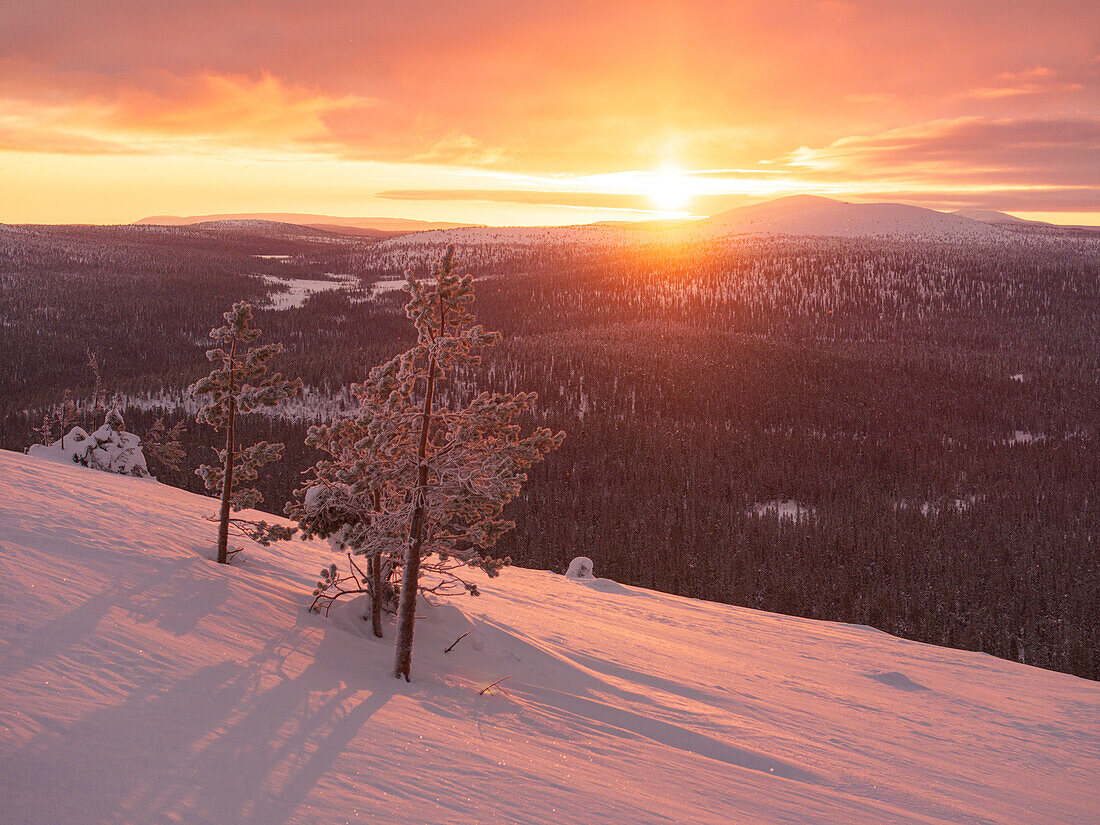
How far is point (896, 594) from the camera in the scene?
59594 millimetres

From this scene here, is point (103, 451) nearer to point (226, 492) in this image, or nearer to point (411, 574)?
point (226, 492)

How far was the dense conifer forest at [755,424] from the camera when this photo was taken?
60.8 meters

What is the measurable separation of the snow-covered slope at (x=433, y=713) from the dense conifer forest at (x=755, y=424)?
42.7m

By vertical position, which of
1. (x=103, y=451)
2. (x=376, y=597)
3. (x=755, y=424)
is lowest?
(x=755, y=424)

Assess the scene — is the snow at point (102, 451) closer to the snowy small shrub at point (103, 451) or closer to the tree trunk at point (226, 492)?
the snowy small shrub at point (103, 451)

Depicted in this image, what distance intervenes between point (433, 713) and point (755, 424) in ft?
339

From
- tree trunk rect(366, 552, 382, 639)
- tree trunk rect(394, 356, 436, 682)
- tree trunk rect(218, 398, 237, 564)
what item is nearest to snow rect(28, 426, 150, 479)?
tree trunk rect(218, 398, 237, 564)

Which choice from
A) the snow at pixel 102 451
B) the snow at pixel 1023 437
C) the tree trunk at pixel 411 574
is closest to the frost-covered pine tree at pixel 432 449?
the tree trunk at pixel 411 574

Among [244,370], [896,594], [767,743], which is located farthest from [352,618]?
[896,594]

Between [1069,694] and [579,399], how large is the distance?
3924 inches

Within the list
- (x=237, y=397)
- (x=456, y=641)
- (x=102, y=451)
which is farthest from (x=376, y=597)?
(x=102, y=451)

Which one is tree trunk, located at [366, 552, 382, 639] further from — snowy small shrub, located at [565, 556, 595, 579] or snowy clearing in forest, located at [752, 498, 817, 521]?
snowy clearing in forest, located at [752, 498, 817, 521]

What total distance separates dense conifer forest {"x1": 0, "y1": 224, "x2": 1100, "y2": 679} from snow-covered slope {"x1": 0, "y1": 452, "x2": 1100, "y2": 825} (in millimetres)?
42675

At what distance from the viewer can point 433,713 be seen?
33.8ft
